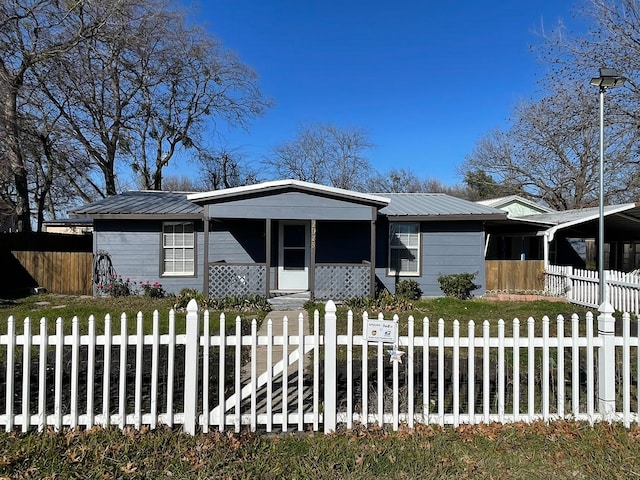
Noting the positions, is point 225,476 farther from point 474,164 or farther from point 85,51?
point 474,164

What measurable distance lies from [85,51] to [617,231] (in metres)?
24.2

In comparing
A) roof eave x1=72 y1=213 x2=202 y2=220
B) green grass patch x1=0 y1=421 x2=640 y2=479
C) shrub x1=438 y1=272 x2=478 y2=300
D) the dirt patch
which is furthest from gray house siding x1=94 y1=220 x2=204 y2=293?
the dirt patch

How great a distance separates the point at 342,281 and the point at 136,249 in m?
6.39

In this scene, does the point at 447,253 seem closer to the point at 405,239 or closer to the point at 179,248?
the point at 405,239

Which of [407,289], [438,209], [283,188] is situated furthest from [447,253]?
[283,188]

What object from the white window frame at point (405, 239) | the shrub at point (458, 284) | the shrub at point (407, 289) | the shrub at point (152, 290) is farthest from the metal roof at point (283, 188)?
the shrub at point (458, 284)

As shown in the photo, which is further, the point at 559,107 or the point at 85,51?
the point at 559,107

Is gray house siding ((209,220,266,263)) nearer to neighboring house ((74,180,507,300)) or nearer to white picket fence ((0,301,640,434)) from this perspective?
neighboring house ((74,180,507,300))

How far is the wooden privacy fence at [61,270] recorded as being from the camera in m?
12.6

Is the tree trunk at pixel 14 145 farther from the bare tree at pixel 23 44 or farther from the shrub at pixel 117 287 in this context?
the shrub at pixel 117 287

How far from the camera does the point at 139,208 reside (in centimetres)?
1233

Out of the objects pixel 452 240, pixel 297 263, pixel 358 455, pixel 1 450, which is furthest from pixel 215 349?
pixel 452 240

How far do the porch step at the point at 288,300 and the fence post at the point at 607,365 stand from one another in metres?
7.41

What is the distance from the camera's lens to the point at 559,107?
63.0 ft
